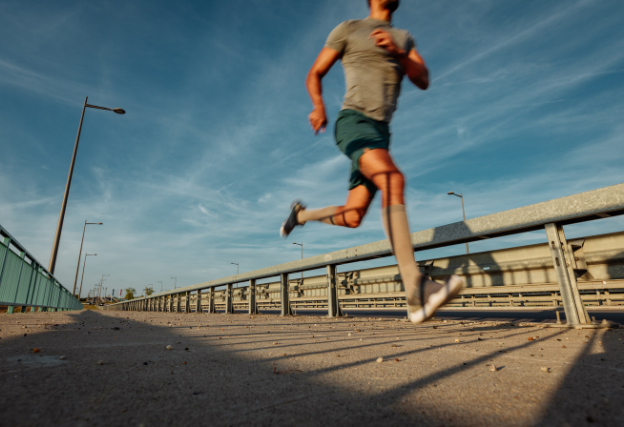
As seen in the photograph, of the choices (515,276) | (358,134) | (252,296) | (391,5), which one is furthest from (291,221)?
(252,296)

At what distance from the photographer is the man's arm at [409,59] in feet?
7.97

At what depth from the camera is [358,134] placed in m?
2.52

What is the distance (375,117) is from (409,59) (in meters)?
0.52

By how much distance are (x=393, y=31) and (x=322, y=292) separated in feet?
38.7

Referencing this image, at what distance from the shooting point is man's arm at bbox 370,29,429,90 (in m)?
2.43

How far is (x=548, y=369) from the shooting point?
7.89ft

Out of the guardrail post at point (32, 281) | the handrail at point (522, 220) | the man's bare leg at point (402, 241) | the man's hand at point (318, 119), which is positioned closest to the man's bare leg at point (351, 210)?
the man's bare leg at point (402, 241)

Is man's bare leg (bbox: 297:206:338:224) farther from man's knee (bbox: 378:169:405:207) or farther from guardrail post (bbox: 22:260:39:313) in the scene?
guardrail post (bbox: 22:260:39:313)

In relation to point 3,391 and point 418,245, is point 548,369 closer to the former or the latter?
point 3,391

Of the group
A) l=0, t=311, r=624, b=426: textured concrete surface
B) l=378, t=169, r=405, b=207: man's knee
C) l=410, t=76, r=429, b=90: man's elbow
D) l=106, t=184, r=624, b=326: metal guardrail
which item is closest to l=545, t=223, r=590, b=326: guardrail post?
l=106, t=184, r=624, b=326: metal guardrail

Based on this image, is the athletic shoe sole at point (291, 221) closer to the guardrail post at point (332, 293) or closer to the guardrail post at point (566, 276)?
the guardrail post at point (566, 276)

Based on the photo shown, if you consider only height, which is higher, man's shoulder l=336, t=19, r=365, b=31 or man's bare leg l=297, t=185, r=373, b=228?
man's shoulder l=336, t=19, r=365, b=31

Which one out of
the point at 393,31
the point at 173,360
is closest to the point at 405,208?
the point at 393,31

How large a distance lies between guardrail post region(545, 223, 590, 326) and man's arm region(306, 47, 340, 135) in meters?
5.48
